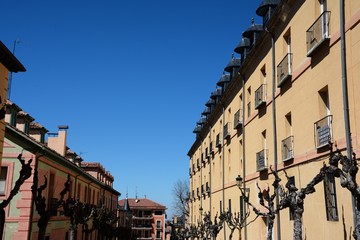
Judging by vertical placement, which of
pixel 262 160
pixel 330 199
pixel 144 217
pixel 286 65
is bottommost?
pixel 144 217

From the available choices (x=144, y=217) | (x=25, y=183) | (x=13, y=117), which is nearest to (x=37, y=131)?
(x=13, y=117)

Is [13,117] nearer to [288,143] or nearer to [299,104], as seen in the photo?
[288,143]

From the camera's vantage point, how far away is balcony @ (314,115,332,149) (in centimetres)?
1140

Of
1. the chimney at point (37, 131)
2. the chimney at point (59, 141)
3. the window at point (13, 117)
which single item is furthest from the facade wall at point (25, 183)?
the chimney at point (59, 141)

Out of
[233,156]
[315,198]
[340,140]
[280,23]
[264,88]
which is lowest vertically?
[315,198]

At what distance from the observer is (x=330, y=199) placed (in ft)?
37.3

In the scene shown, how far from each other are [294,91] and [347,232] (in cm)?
560

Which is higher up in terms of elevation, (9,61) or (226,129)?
(226,129)

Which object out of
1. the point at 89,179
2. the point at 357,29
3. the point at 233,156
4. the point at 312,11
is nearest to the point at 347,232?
the point at 357,29

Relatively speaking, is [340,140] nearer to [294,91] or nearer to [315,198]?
[315,198]

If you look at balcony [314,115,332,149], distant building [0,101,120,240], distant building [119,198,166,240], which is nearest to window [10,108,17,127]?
distant building [0,101,120,240]

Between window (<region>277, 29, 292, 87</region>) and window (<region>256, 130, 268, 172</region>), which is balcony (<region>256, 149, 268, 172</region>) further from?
window (<region>277, 29, 292, 87</region>)

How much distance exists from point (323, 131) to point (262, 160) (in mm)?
6114

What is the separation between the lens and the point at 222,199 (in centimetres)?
2769
